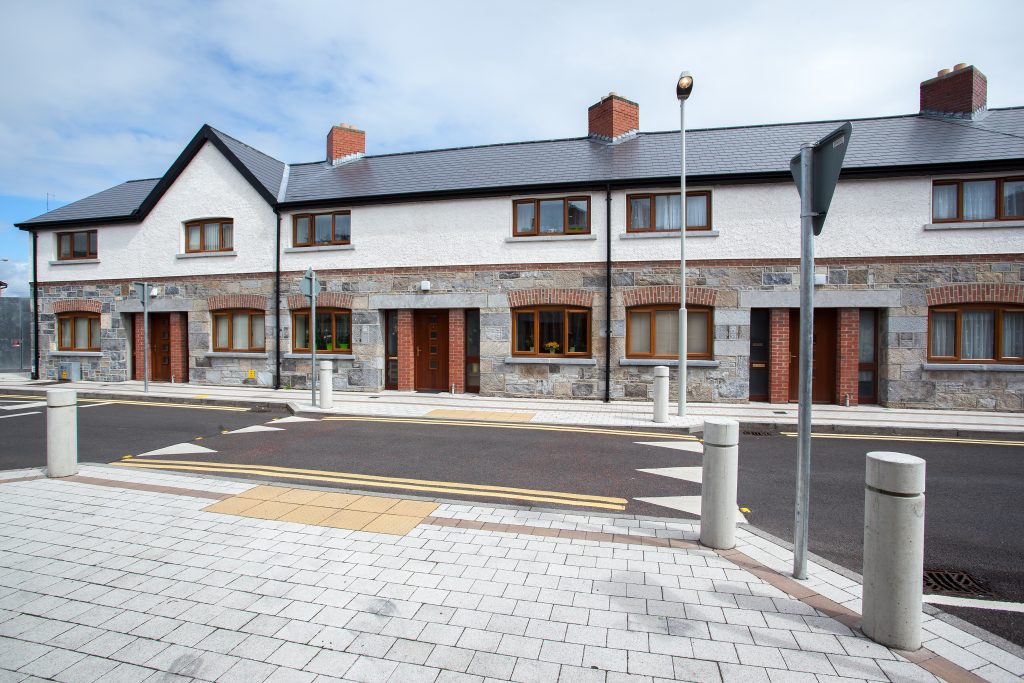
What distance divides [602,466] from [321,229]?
12.0 meters

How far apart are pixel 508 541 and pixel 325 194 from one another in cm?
1385

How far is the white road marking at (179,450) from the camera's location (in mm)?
7766

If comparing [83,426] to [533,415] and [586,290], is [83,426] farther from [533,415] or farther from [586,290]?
[586,290]

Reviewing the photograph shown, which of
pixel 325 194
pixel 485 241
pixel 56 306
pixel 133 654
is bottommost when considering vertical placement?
pixel 133 654

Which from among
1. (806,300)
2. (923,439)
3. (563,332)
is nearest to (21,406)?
(563,332)

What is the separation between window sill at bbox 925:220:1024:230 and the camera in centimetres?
1166

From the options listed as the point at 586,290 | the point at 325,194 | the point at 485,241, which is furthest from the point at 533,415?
the point at 325,194

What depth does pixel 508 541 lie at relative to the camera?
4461 mm

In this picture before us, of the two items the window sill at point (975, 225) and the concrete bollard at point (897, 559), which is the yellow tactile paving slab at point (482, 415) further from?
the window sill at point (975, 225)

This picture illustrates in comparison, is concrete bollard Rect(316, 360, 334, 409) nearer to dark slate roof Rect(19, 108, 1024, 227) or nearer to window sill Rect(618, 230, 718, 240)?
dark slate roof Rect(19, 108, 1024, 227)

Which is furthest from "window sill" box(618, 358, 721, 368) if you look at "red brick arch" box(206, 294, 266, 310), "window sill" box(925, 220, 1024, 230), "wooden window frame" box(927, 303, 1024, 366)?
"red brick arch" box(206, 294, 266, 310)

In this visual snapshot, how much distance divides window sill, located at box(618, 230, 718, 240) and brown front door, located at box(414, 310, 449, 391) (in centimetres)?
547

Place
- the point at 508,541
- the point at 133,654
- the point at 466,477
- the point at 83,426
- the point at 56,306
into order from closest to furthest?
the point at 133,654 → the point at 508,541 → the point at 466,477 → the point at 83,426 → the point at 56,306

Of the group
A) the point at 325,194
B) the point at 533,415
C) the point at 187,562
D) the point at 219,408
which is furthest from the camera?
the point at 325,194
